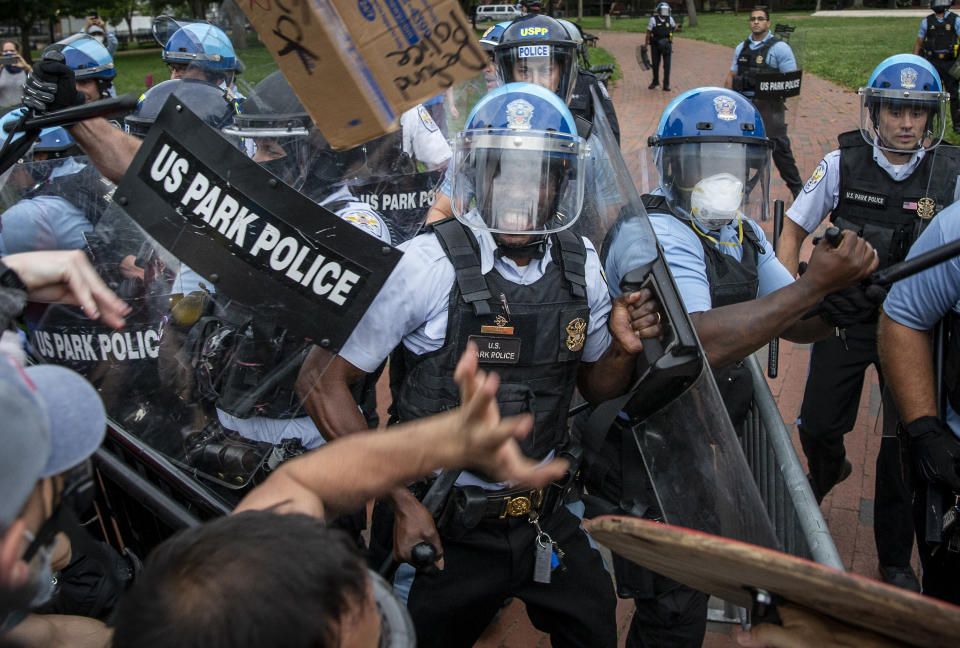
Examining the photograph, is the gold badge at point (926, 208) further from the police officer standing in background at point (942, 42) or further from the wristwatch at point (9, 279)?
the police officer standing in background at point (942, 42)

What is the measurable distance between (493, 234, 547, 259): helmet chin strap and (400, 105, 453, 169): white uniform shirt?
1965 mm

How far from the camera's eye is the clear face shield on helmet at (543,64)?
15.5ft

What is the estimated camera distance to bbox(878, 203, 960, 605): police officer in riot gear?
258 centimetres

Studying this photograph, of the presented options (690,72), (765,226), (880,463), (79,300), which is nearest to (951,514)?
(880,463)

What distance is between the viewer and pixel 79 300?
1798 mm

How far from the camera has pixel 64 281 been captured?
5.95ft

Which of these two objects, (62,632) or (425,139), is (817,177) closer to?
(425,139)

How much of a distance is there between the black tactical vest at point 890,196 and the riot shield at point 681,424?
2.12 m

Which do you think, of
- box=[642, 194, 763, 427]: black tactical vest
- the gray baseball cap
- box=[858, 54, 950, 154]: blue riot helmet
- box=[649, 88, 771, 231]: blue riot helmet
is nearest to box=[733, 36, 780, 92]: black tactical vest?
box=[858, 54, 950, 154]: blue riot helmet

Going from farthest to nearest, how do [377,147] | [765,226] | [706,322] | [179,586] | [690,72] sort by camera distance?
[690,72] → [765,226] → [377,147] → [706,322] → [179,586]

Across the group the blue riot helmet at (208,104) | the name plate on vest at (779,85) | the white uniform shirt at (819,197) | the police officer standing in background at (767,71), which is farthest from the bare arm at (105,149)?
the name plate on vest at (779,85)

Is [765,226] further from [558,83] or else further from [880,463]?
[880,463]

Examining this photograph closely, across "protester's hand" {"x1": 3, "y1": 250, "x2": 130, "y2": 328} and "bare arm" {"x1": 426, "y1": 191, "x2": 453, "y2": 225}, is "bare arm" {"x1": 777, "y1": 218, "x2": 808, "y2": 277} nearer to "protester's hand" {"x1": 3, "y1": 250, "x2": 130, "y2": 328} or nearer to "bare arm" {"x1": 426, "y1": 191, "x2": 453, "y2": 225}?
"bare arm" {"x1": 426, "y1": 191, "x2": 453, "y2": 225}

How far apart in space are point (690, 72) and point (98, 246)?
1977cm
